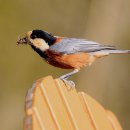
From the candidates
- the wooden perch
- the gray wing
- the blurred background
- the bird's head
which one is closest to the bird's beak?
the bird's head

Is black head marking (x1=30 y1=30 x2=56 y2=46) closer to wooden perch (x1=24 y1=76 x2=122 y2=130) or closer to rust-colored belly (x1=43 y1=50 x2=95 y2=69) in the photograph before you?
rust-colored belly (x1=43 y1=50 x2=95 y2=69)

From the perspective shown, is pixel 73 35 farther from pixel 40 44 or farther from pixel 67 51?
pixel 40 44

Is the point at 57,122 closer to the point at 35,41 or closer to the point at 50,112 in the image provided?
the point at 50,112

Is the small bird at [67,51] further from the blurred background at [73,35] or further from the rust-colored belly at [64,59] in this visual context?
the blurred background at [73,35]

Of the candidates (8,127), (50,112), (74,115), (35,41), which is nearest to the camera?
(50,112)

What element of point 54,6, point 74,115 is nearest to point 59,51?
point 74,115

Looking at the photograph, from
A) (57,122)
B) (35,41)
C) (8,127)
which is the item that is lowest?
(57,122)
